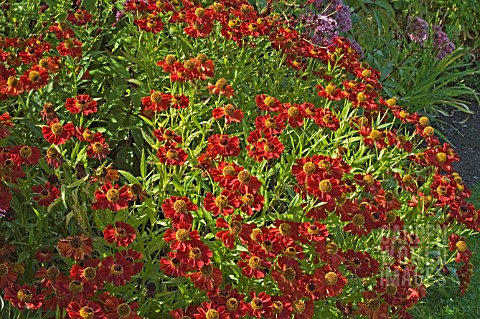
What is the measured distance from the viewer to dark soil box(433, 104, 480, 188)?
409 centimetres

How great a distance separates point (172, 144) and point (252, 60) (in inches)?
33.3

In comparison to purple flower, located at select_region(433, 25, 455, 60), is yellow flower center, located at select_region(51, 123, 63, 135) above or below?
above

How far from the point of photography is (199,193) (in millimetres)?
2254

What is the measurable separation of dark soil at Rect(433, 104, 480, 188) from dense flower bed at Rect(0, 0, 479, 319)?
1.43 meters

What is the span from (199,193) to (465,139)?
272cm

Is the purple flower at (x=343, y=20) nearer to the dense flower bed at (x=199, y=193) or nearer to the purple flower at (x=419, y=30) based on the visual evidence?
the dense flower bed at (x=199, y=193)

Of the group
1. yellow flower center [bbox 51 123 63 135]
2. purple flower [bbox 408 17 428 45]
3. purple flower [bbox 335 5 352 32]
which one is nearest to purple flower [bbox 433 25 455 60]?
purple flower [bbox 408 17 428 45]

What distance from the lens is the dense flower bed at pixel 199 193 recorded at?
188cm

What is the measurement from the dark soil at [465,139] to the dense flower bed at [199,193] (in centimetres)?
143

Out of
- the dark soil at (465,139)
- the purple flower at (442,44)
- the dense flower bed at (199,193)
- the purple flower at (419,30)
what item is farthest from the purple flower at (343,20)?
the dark soil at (465,139)

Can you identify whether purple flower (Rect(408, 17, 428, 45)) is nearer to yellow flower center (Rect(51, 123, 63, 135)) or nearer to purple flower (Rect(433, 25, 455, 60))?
purple flower (Rect(433, 25, 455, 60))

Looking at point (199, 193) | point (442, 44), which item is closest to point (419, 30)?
point (442, 44)

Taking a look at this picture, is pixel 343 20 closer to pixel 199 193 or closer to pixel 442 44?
pixel 442 44

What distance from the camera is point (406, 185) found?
2289mm
